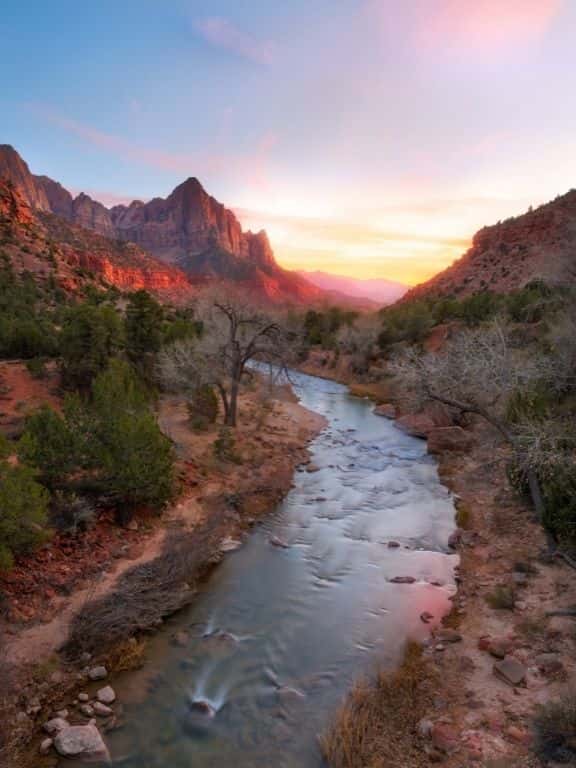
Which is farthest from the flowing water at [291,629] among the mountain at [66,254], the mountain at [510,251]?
the mountain at [510,251]

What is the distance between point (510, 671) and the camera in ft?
24.7

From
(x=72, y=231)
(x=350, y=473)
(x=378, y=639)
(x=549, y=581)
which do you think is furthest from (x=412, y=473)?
(x=72, y=231)

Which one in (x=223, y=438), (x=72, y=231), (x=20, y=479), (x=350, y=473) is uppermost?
(x=72, y=231)

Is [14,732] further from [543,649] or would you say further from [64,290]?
[64,290]

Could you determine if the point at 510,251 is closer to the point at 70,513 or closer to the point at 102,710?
the point at 70,513

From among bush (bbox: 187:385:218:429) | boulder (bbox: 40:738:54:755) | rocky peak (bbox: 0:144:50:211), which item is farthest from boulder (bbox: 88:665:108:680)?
rocky peak (bbox: 0:144:50:211)

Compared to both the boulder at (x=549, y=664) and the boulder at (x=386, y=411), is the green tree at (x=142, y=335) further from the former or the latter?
the boulder at (x=549, y=664)

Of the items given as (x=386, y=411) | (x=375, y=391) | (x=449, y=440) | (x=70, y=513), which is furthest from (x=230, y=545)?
(x=375, y=391)

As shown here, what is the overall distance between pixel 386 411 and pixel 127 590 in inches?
986

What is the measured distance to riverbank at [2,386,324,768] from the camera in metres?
7.42

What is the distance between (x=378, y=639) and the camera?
9.39 meters

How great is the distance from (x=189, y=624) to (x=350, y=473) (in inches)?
449

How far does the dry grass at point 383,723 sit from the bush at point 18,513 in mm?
6293

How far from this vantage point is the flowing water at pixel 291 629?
6965 mm
